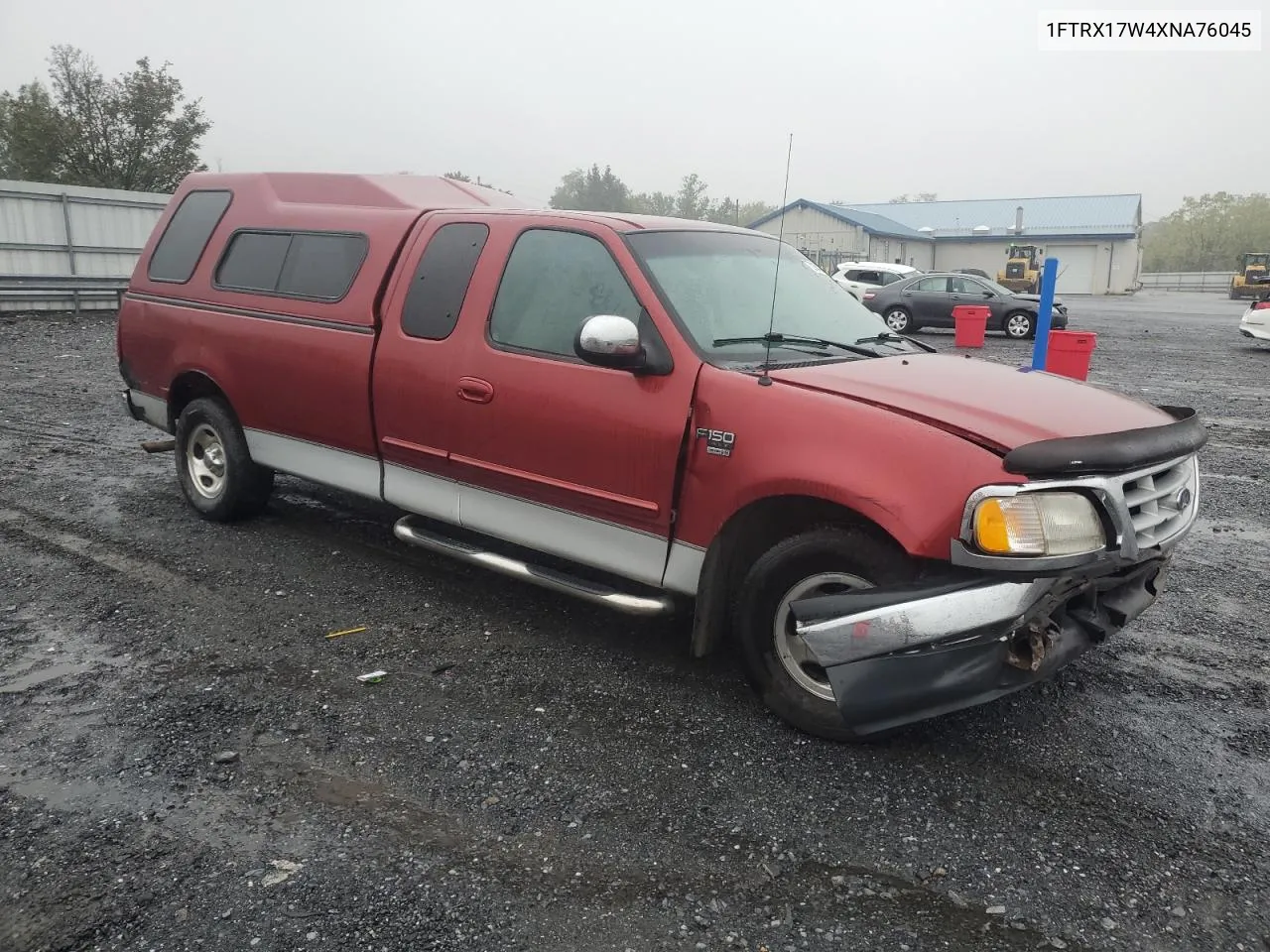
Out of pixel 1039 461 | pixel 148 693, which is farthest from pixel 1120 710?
pixel 148 693

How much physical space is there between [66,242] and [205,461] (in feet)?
60.8

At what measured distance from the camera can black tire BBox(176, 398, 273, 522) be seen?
588cm

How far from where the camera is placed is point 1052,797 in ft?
10.8

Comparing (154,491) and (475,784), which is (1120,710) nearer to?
(475,784)

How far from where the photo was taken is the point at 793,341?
165 inches

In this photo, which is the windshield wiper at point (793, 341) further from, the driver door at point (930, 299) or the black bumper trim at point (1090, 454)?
the driver door at point (930, 299)

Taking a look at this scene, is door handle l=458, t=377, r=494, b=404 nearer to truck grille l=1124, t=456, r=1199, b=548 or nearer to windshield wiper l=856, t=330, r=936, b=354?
windshield wiper l=856, t=330, r=936, b=354

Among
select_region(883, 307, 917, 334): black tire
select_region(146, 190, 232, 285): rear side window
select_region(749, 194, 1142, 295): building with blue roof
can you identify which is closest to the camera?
select_region(146, 190, 232, 285): rear side window

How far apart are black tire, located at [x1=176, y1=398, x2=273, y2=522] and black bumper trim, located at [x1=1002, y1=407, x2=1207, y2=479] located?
4467 millimetres

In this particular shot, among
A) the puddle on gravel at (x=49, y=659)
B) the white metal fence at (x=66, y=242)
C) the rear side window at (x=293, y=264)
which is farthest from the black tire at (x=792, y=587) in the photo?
the white metal fence at (x=66, y=242)

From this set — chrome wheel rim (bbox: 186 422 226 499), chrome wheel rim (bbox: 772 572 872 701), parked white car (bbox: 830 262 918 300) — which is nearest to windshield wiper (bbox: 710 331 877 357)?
chrome wheel rim (bbox: 772 572 872 701)

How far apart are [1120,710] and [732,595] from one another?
159cm

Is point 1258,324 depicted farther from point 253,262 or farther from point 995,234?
point 995,234

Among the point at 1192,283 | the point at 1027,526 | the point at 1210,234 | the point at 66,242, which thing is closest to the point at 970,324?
the point at 1027,526
